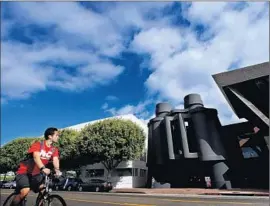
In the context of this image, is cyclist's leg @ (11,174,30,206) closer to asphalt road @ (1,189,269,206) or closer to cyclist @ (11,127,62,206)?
cyclist @ (11,127,62,206)

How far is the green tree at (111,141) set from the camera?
44.1 metres

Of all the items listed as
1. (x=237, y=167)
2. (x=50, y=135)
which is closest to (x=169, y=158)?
(x=237, y=167)

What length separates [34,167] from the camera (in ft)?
18.5

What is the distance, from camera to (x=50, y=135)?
5.71m

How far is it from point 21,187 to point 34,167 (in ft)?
1.38

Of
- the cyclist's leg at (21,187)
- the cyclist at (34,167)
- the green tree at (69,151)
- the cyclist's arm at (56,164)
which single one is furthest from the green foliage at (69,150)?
the cyclist's arm at (56,164)

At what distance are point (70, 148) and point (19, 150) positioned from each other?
59.2 ft

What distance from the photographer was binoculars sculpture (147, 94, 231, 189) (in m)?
34.4

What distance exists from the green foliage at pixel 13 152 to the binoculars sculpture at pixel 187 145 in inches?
1222

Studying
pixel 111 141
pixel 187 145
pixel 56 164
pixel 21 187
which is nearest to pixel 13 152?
pixel 111 141

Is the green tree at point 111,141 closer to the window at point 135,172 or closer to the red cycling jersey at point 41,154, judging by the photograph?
the window at point 135,172

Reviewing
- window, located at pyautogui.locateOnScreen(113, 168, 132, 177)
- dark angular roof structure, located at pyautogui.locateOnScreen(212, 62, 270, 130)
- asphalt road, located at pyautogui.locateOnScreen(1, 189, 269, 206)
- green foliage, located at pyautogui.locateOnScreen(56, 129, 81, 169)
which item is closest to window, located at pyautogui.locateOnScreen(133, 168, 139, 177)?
window, located at pyautogui.locateOnScreen(113, 168, 132, 177)

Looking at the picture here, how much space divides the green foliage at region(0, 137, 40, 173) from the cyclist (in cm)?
5827

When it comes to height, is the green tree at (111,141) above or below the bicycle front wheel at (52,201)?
above
